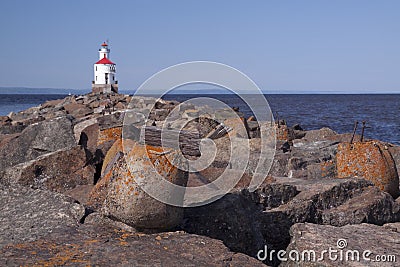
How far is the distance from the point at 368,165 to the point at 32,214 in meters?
4.30

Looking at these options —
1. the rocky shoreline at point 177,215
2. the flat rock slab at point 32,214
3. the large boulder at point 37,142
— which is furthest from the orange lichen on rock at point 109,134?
the flat rock slab at point 32,214

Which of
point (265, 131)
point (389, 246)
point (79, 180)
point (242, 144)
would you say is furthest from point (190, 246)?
point (265, 131)

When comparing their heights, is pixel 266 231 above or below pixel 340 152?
below

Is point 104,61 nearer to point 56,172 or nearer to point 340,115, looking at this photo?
point 340,115

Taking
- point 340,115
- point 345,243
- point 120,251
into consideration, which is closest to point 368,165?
point 345,243

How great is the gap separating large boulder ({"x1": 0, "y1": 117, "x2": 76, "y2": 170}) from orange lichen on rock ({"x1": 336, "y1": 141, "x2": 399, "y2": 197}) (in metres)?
4.28

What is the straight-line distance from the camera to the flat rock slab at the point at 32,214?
4066 mm

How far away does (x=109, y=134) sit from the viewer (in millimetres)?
8453

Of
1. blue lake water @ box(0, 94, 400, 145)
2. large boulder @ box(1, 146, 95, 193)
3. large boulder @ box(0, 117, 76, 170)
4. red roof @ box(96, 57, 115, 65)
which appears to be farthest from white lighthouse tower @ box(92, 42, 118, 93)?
large boulder @ box(1, 146, 95, 193)

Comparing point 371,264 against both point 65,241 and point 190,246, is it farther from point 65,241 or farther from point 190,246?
point 65,241

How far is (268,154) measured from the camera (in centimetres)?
921

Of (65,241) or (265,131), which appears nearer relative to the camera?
(65,241)

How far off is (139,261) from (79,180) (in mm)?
2773

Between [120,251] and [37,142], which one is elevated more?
[37,142]
